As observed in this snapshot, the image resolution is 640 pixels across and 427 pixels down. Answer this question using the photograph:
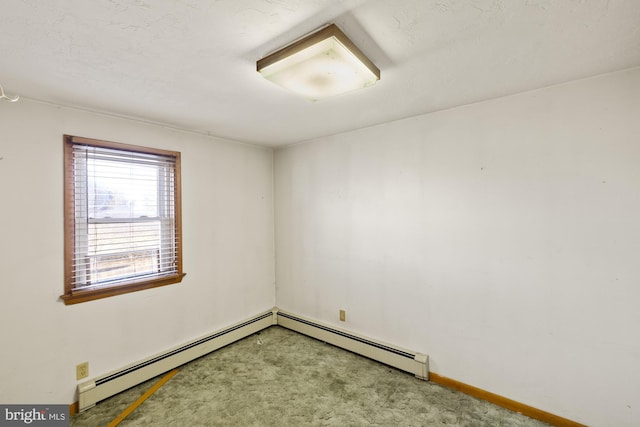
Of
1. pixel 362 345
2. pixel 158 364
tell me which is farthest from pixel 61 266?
pixel 362 345

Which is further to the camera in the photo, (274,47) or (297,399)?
(297,399)

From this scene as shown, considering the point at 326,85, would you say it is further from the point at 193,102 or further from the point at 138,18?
the point at 193,102

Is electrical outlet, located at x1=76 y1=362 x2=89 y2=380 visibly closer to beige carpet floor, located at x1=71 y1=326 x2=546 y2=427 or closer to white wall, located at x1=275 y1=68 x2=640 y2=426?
beige carpet floor, located at x1=71 y1=326 x2=546 y2=427

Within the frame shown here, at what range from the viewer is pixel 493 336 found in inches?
84.5

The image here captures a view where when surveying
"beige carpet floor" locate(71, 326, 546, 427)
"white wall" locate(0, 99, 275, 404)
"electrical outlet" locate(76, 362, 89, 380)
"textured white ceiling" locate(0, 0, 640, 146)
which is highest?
"textured white ceiling" locate(0, 0, 640, 146)

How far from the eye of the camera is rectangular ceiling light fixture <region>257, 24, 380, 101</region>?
1279mm

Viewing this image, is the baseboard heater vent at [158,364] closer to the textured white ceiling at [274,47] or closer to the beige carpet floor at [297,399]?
the beige carpet floor at [297,399]

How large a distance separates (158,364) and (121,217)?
1.40 meters

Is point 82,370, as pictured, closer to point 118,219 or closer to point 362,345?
point 118,219

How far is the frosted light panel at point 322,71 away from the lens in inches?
52.7

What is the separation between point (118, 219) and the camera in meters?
2.39

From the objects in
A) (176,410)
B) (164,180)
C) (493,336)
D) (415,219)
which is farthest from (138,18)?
(493,336)

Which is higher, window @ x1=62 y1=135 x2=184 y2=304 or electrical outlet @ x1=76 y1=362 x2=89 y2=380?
window @ x1=62 y1=135 x2=184 y2=304

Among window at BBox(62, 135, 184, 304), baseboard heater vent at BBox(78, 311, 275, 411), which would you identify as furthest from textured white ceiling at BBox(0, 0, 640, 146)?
baseboard heater vent at BBox(78, 311, 275, 411)
